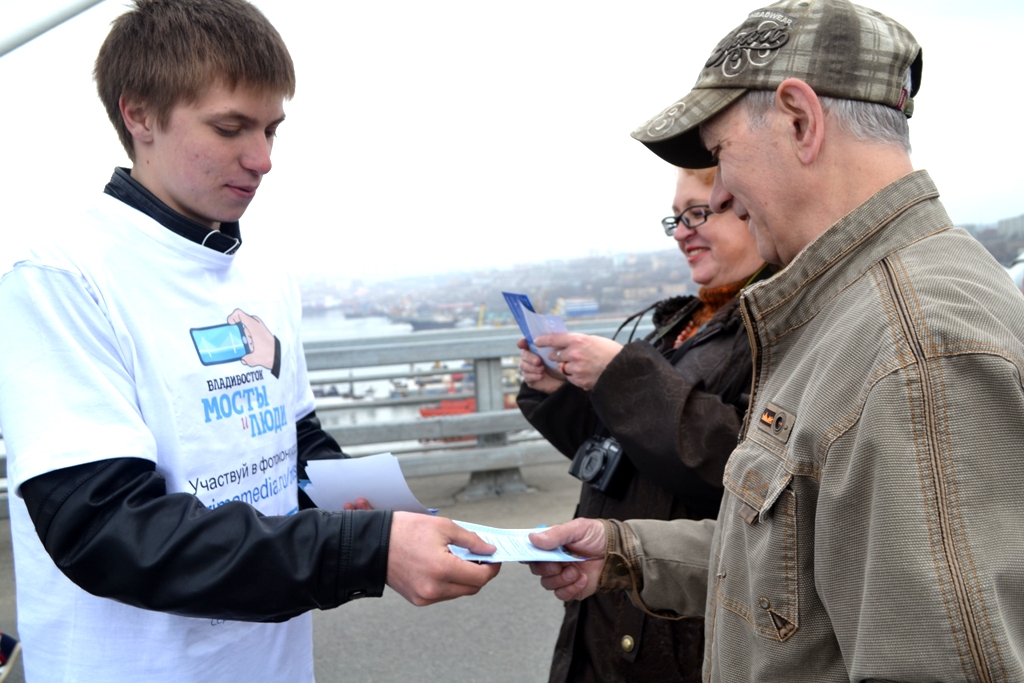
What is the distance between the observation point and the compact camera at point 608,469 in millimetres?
2326

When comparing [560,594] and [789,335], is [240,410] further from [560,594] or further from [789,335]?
[789,335]

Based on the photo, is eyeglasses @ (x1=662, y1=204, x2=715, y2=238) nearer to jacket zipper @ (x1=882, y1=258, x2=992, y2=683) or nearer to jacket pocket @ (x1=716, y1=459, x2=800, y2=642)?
jacket pocket @ (x1=716, y1=459, x2=800, y2=642)

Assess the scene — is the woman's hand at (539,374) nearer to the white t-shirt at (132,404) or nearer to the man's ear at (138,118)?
the white t-shirt at (132,404)

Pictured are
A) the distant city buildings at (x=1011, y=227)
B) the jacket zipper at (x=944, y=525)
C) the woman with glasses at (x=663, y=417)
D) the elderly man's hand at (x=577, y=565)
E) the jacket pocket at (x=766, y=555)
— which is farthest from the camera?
the distant city buildings at (x=1011, y=227)

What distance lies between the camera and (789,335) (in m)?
1.42

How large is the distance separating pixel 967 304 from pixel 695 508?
4.20 ft

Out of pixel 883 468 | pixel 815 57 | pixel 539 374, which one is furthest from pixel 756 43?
pixel 539 374

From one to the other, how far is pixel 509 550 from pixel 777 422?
0.70 m

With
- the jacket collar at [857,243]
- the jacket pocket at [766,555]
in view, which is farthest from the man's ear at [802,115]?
the jacket pocket at [766,555]

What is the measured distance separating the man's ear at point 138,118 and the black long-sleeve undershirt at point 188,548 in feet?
2.60

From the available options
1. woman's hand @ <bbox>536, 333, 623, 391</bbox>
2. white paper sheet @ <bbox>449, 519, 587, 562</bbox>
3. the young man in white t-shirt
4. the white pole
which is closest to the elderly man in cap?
white paper sheet @ <bbox>449, 519, 587, 562</bbox>

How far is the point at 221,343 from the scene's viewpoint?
5.91 ft

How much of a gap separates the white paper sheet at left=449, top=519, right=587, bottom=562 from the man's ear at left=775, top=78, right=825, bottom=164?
998mm

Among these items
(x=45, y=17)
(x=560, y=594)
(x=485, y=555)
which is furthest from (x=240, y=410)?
(x=45, y=17)
